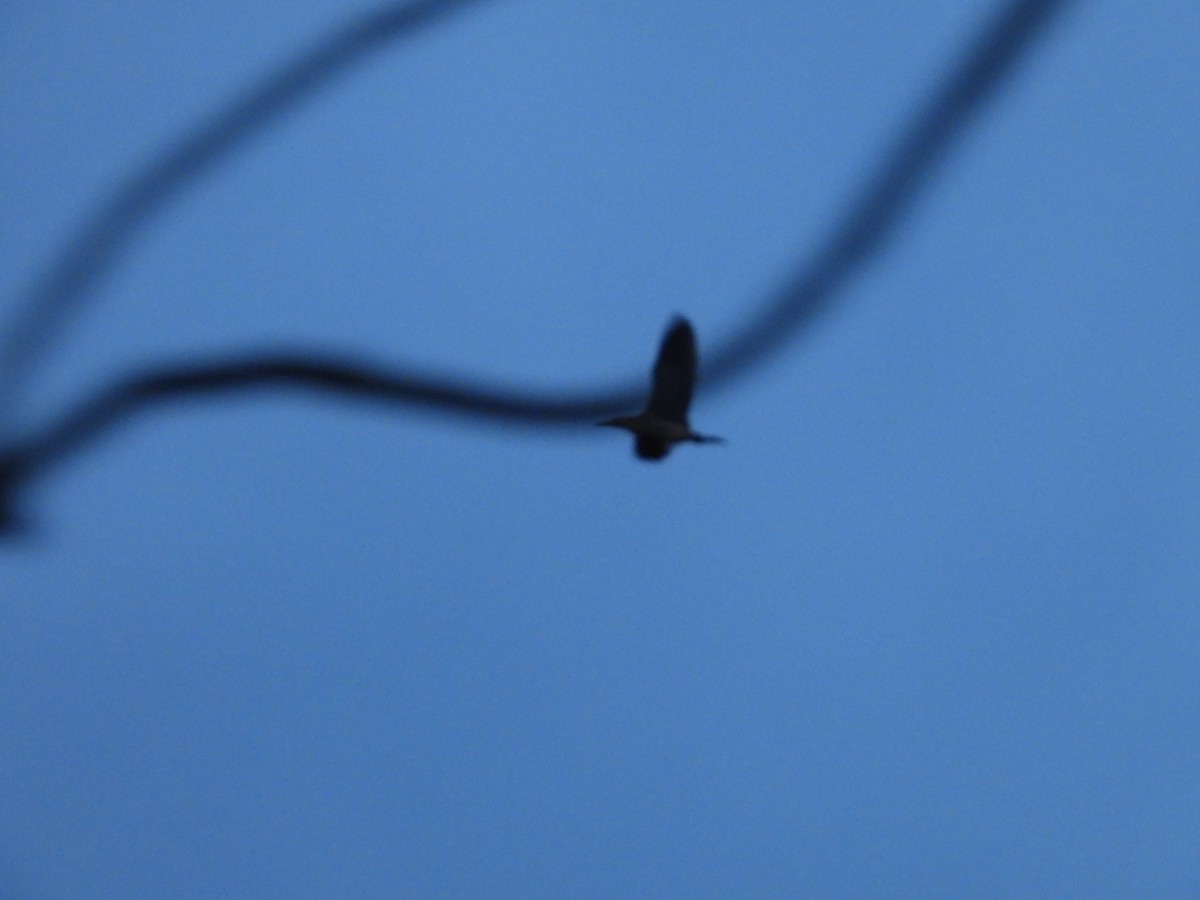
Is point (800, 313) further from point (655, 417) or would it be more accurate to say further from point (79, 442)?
point (79, 442)

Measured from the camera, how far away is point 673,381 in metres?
0.94

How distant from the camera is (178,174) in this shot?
0.92m

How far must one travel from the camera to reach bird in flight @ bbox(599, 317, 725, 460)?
3.08 feet

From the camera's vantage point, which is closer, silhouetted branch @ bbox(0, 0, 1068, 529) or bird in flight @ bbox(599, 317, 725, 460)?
silhouetted branch @ bbox(0, 0, 1068, 529)

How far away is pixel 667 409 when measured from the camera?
942 mm

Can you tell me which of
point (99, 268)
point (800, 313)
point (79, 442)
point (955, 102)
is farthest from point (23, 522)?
point (955, 102)

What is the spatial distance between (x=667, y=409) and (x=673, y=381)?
23 millimetres

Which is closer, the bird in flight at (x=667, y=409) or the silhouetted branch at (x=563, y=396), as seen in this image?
the silhouetted branch at (x=563, y=396)

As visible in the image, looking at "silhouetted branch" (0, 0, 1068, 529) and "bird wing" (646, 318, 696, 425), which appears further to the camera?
"bird wing" (646, 318, 696, 425)

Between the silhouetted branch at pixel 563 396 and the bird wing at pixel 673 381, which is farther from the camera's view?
the bird wing at pixel 673 381

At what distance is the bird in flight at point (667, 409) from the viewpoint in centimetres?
94

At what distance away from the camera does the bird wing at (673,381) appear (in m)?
0.94

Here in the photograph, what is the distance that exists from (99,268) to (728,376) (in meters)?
0.50

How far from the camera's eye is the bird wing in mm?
936
